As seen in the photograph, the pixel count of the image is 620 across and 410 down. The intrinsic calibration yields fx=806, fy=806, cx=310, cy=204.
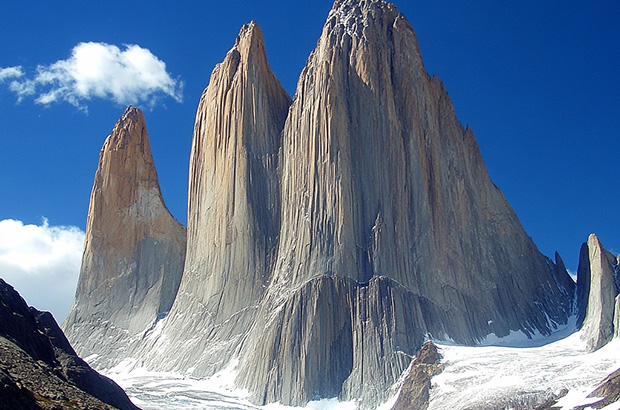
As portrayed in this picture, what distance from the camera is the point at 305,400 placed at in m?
50.8

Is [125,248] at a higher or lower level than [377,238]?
higher

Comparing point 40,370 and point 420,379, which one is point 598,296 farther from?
point 40,370

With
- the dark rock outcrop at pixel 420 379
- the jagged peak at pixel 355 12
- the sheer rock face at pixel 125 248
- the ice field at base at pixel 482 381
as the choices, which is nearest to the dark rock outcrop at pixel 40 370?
the ice field at base at pixel 482 381

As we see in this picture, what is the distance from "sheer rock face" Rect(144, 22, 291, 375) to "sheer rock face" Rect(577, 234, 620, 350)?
902 inches

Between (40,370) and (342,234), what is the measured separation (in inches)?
1553

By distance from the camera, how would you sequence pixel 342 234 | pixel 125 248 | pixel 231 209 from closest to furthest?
pixel 342 234 < pixel 231 209 < pixel 125 248

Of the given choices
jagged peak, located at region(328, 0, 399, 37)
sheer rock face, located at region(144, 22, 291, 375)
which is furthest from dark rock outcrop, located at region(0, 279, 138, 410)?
jagged peak, located at region(328, 0, 399, 37)

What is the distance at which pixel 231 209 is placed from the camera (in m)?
62.6

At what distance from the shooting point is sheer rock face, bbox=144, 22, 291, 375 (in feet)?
197

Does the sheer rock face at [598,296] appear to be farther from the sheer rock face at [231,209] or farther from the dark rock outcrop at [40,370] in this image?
the dark rock outcrop at [40,370]

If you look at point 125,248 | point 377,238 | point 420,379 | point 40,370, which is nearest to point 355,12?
point 377,238

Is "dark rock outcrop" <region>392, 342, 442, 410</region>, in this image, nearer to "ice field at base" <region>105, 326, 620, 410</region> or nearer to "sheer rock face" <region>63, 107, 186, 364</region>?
"ice field at base" <region>105, 326, 620, 410</region>

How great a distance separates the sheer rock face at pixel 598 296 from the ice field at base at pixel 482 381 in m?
1.13

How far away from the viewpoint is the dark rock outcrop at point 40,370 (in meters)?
14.8
